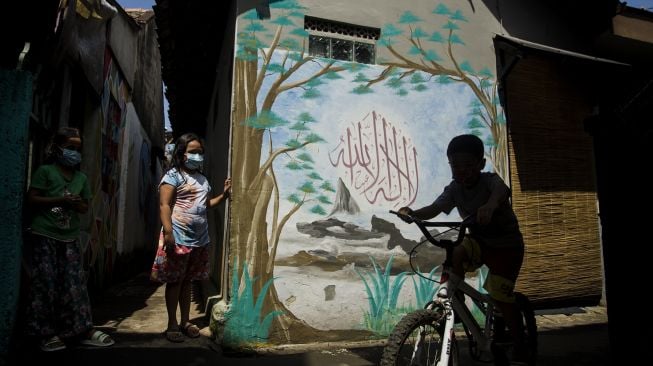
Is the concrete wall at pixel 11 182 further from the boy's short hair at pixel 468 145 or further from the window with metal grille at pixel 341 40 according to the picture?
the boy's short hair at pixel 468 145

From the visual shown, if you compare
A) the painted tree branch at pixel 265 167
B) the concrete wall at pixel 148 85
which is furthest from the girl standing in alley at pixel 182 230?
the concrete wall at pixel 148 85

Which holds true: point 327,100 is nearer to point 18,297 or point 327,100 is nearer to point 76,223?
point 76,223

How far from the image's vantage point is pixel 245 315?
3.47 metres

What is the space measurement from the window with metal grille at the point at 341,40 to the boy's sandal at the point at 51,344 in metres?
3.00

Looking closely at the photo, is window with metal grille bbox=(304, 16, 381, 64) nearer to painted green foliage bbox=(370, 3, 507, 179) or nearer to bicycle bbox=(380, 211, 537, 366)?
painted green foliage bbox=(370, 3, 507, 179)

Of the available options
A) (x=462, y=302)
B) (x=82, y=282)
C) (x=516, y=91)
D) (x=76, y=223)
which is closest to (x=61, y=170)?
(x=76, y=223)

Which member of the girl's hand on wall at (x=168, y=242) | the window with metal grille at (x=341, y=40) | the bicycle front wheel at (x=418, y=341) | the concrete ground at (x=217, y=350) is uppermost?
the window with metal grille at (x=341, y=40)

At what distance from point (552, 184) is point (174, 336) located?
13.8 ft

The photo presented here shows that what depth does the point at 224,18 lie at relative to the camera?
16.6ft

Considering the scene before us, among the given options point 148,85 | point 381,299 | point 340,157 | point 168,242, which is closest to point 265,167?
point 340,157

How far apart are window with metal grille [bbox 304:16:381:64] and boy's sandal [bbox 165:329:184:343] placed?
8.71ft

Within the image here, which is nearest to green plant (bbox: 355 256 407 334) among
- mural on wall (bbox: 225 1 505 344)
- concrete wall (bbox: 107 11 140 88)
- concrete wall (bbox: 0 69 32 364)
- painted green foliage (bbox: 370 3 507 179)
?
mural on wall (bbox: 225 1 505 344)

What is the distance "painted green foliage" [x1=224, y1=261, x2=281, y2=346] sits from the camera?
3.41 meters

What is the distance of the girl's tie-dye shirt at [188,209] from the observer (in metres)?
3.53
